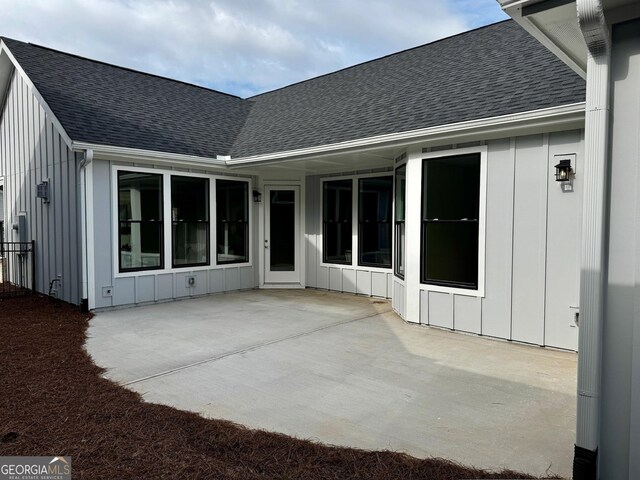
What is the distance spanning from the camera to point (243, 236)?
8.90 meters

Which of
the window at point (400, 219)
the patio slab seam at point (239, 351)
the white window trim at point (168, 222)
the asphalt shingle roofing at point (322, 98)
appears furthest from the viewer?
the white window trim at point (168, 222)

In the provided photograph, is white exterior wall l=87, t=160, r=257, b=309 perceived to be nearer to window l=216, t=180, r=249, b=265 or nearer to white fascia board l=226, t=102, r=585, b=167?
window l=216, t=180, r=249, b=265

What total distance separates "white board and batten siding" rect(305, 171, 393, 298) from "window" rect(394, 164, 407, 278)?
3.84 ft

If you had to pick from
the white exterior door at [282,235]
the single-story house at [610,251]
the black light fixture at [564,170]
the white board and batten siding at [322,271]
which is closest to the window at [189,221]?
the white exterior door at [282,235]

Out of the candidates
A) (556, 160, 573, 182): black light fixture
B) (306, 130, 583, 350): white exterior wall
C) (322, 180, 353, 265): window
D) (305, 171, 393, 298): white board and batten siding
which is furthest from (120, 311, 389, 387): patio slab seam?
(556, 160, 573, 182): black light fixture

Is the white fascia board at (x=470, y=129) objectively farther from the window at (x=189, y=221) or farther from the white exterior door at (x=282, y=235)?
the window at (x=189, y=221)

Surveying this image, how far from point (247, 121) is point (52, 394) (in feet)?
26.3

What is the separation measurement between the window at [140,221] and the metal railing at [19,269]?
9.50 feet

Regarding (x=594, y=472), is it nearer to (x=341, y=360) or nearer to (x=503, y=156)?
(x=341, y=360)

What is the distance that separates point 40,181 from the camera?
8164 mm

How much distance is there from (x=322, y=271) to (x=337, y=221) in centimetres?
112

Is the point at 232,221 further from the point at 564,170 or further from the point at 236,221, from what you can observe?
the point at 564,170

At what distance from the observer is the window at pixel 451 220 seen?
545 centimetres

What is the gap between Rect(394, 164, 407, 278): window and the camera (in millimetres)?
6555
